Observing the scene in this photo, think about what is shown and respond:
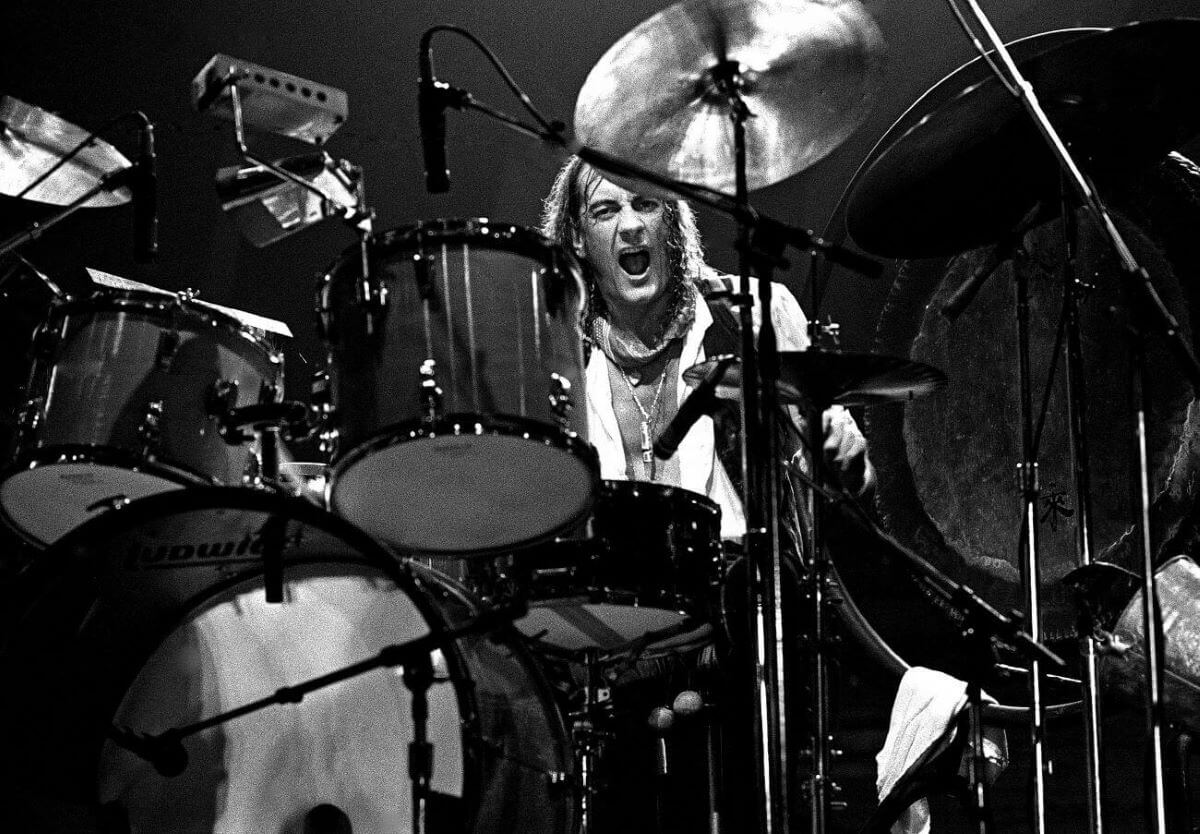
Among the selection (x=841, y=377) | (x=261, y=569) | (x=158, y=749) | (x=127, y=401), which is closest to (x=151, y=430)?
(x=127, y=401)

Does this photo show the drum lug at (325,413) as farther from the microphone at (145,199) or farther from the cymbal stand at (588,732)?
the cymbal stand at (588,732)

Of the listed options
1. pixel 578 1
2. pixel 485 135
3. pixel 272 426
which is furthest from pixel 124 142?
pixel 272 426

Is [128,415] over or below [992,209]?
below

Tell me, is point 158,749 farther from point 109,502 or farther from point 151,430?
point 151,430

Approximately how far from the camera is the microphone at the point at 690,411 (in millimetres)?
2441

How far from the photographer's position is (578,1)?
170 inches

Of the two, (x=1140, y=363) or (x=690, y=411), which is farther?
(x=690, y=411)

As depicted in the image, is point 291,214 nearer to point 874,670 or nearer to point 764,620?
point 764,620

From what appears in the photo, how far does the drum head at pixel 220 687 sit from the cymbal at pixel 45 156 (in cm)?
135

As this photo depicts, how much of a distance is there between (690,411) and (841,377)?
26 cm

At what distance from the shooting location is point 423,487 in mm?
2516

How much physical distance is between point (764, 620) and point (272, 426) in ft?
3.26

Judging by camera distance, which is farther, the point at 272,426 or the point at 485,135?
the point at 485,135

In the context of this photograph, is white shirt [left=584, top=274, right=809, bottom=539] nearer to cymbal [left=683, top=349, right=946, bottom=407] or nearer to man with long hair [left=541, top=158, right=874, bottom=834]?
man with long hair [left=541, top=158, right=874, bottom=834]
